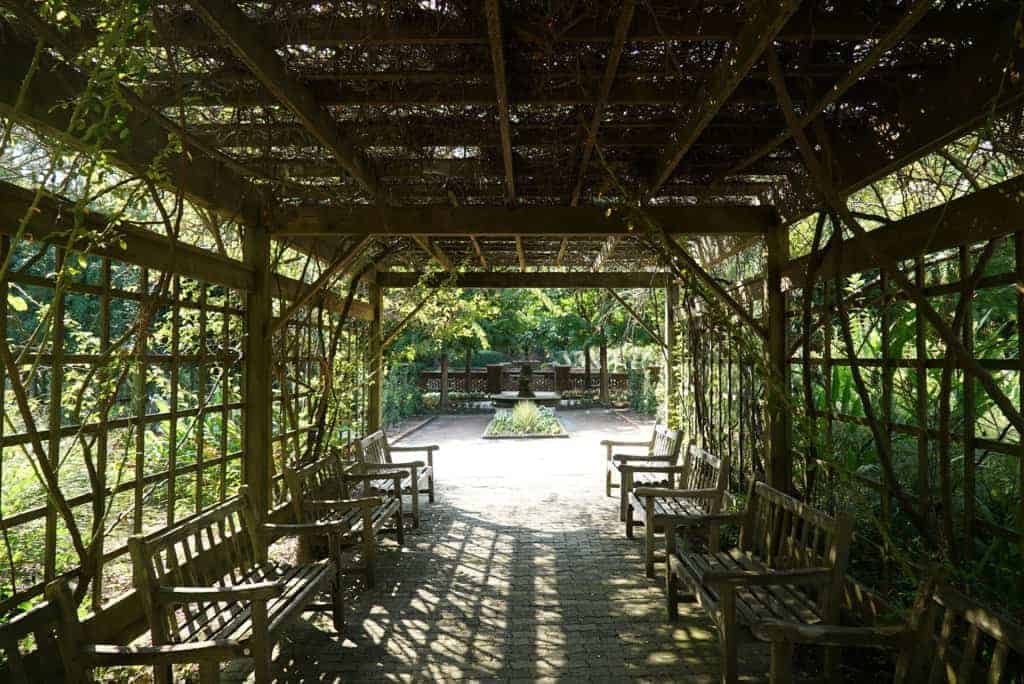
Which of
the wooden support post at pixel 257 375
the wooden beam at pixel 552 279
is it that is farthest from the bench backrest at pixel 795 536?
the wooden beam at pixel 552 279

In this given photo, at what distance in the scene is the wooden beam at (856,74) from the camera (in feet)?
6.68

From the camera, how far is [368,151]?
14.2ft

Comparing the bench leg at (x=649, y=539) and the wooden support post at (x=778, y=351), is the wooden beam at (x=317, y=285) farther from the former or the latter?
the wooden support post at (x=778, y=351)

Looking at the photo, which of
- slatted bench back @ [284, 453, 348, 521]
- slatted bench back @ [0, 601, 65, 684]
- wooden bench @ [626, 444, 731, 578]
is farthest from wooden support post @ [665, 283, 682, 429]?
slatted bench back @ [0, 601, 65, 684]

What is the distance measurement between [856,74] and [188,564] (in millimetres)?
3474

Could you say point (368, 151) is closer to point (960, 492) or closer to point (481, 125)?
point (481, 125)

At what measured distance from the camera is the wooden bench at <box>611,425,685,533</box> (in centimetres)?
570

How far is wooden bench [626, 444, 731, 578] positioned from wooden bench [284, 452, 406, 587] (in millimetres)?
1838

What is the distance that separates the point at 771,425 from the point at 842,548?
1.95 m

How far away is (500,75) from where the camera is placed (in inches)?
111

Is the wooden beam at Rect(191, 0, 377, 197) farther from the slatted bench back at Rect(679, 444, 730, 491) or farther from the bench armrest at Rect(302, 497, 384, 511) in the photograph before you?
the slatted bench back at Rect(679, 444, 730, 491)

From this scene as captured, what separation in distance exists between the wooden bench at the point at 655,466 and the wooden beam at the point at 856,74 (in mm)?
2460

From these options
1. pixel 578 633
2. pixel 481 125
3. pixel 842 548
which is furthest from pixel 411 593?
pixel 481 125

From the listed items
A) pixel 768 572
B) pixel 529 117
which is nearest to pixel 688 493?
pixel 768 572
